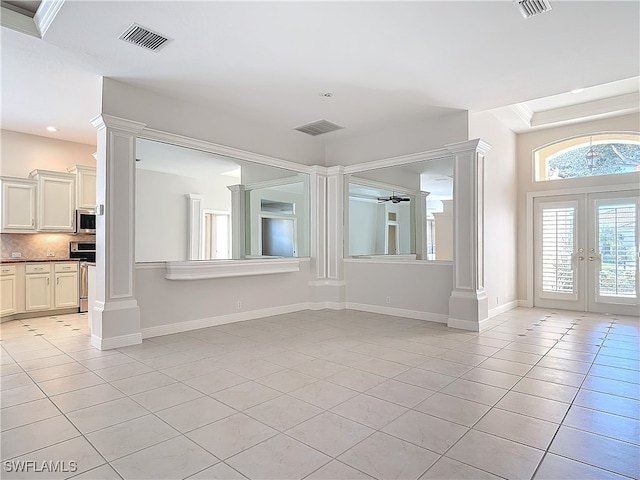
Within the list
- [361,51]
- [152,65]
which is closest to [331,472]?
[361,51]

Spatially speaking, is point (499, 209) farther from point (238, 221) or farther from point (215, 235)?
point (215, 235)

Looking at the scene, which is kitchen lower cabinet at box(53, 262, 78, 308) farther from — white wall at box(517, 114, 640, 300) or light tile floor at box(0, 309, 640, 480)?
white wall at box(517, 114, 640, 300)

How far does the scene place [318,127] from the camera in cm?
615

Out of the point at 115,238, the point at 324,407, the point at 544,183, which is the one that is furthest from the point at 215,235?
A: the point at 544,183

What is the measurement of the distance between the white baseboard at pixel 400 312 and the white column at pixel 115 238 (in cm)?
352

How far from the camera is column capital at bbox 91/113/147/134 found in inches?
166

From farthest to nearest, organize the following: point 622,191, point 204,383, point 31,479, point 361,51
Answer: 1. point 622,191
2. point 361,51
3. point 204,383
4. point 31,479

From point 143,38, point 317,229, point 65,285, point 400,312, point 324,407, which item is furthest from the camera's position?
point 317,229

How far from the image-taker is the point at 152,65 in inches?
157

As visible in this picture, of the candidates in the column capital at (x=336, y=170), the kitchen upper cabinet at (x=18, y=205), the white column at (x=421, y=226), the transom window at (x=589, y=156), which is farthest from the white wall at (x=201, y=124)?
the transom window at (x=589, y=156)

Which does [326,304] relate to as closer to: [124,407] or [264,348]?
[264,348]

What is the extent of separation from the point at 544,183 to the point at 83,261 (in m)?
8.25

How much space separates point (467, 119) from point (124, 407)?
5.22 meters

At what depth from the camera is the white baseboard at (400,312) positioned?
563 cm
